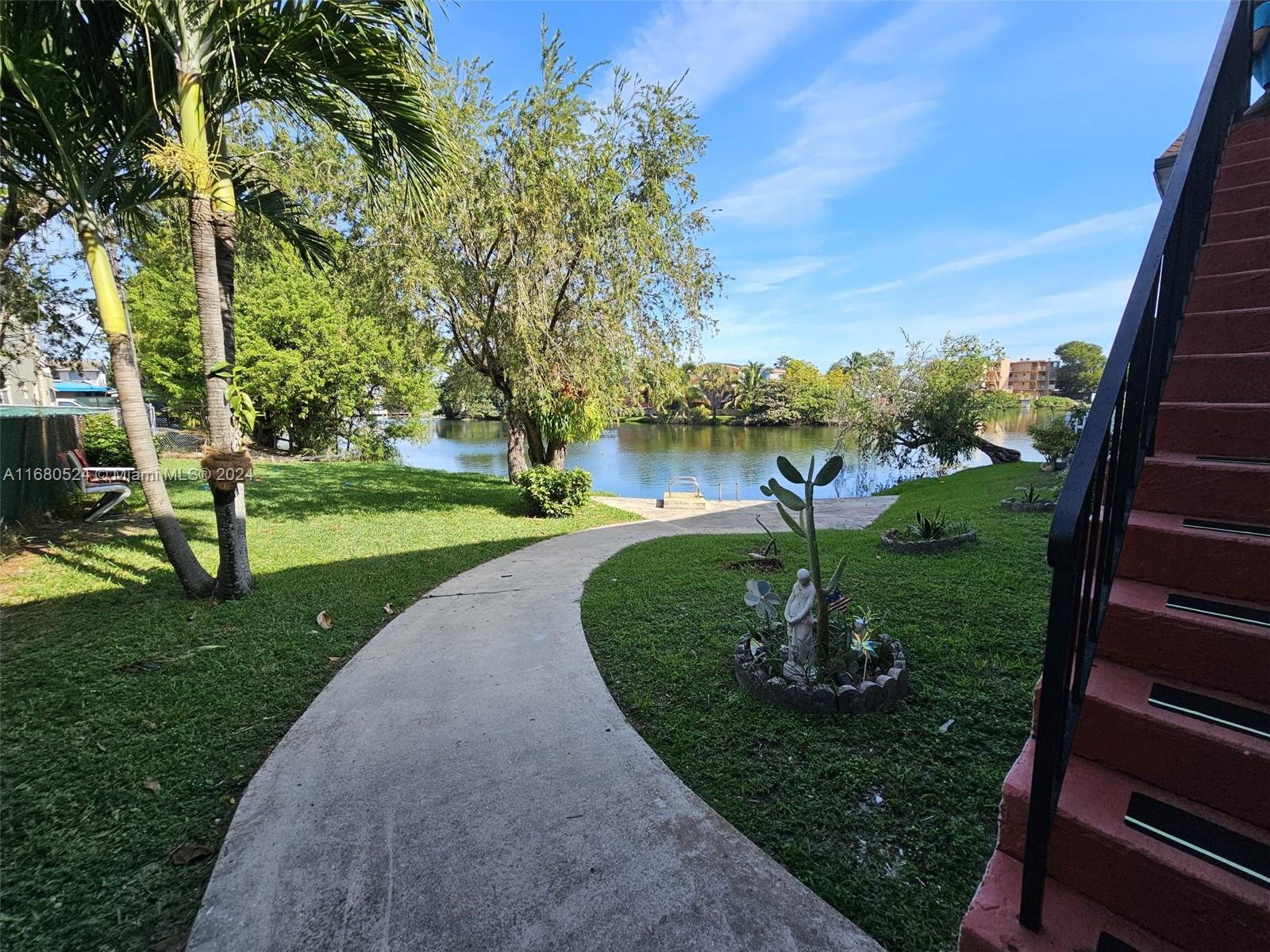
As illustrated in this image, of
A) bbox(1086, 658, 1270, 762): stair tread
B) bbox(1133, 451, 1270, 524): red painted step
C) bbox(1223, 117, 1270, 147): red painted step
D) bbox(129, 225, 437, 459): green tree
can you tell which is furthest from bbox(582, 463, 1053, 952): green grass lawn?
bbox(129, 225, 437, 459): green tree

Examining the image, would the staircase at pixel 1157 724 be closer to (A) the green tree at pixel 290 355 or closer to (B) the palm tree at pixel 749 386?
(A) the green tree at pixel 290 355

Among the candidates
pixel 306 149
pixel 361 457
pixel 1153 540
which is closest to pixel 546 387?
pixel 306 149

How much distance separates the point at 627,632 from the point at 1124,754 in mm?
3079

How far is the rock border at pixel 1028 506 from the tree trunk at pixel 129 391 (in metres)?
10.8

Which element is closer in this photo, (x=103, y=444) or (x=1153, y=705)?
(x=1153, y=705)

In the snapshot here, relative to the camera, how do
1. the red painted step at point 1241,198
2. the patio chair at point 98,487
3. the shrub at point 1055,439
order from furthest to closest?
1. the shrub at point 1055,439
2. the patio chair at point 98,487
3. the red painted step at point 1241,198

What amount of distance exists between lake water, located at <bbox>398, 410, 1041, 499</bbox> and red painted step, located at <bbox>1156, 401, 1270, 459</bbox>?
9917 mm

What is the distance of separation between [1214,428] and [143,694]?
5510mm

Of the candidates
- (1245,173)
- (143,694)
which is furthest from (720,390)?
(143,694)

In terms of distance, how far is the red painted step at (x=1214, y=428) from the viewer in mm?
1990

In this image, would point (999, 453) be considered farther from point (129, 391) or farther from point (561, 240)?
point (129, 391)

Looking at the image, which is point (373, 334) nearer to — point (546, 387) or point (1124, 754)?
point (546, 387)

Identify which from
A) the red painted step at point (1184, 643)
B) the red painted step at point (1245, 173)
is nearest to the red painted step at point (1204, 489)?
the red painted step at point (1184, 643)

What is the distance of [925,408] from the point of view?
753 inches
